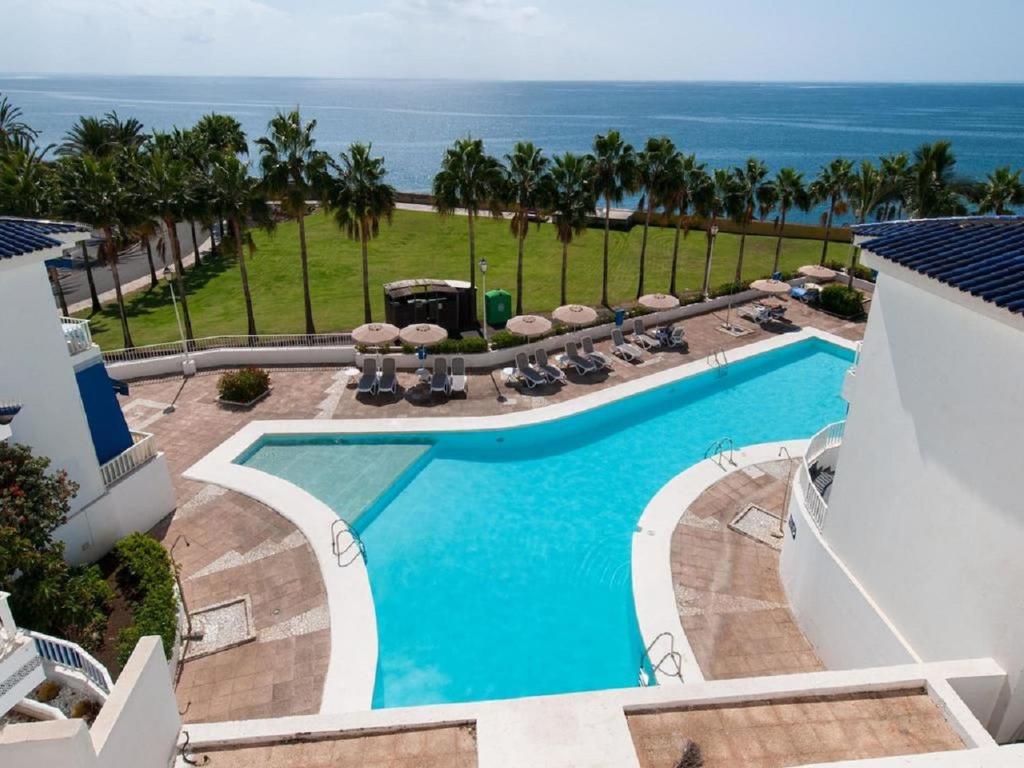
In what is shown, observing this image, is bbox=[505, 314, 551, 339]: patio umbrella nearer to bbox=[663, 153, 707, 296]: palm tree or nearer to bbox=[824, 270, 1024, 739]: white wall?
bbox=[663, 153, 707, 296]: palm tree

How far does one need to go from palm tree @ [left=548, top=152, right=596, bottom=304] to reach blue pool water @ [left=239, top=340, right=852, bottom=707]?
9.80 m

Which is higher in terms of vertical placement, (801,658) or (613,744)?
(613,744)

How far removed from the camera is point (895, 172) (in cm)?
3350

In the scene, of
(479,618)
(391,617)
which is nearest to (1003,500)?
(479,618)

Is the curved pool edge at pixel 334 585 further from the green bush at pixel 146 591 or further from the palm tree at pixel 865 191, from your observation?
the palm tree at pixel 865 191

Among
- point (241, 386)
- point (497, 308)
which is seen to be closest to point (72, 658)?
point (241, 386)

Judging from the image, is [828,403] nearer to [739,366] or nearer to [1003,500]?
[739,366]

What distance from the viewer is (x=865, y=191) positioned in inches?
1345

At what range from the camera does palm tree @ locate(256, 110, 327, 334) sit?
84.6 feet

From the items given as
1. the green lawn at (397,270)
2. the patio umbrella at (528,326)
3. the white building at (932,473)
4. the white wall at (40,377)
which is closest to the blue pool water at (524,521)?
the white building at (932,473)

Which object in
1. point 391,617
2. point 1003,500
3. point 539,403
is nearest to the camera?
point 1003,500

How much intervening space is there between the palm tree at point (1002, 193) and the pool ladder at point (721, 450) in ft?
65.7

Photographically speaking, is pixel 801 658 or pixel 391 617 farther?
pixel 391 617

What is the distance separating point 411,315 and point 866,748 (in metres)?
24.0
